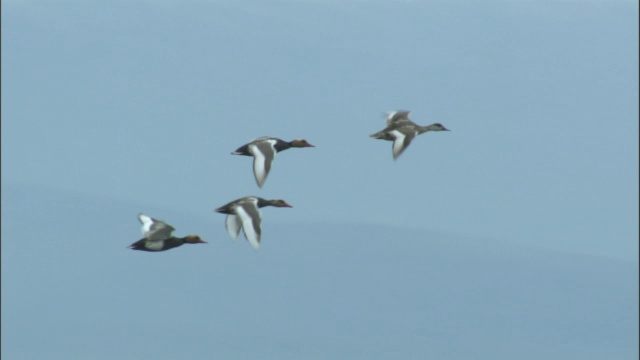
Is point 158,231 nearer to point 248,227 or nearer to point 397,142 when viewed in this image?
point 248,227

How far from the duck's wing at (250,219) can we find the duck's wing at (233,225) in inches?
20.5

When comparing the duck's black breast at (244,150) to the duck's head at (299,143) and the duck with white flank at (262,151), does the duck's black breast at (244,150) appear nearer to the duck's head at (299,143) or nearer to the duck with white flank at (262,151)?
the duck with white flank at (262,151)

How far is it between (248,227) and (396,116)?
8091 millimetres

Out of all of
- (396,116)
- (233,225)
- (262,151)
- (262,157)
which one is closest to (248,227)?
(233,225)

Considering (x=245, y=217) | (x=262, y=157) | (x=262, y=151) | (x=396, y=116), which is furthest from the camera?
(x=396, y=116)

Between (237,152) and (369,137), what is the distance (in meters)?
4.17

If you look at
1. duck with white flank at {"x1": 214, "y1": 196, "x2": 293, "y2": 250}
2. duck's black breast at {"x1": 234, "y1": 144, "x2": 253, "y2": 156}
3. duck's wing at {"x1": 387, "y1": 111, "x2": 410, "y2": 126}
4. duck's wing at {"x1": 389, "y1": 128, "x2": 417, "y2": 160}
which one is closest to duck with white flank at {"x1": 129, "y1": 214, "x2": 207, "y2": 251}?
duck with white flank at {"x1": 214, "y1": 196, "x2": 293, "y2": 250}

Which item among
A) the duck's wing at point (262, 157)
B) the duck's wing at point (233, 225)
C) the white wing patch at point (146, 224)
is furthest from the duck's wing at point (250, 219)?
the white wing patch at point (146, 224)

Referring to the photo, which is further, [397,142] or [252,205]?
[397,142]

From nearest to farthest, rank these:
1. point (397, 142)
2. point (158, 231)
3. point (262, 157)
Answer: point (262, 157)
point (158, 231)
point (397, 142)

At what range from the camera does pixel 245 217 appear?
31.8m

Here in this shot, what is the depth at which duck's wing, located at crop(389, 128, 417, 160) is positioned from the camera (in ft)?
Result: 114

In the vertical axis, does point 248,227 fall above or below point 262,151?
below

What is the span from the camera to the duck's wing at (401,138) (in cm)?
3475
